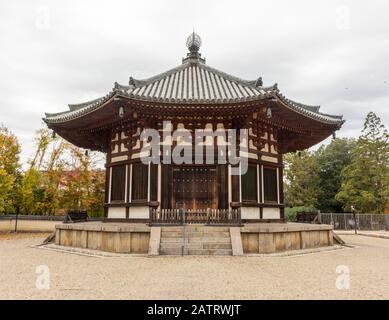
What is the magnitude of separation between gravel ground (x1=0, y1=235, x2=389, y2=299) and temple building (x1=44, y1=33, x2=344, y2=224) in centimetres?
284

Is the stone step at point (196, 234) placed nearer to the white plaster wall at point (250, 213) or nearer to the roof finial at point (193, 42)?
the white plaster wall at point (250, 213)

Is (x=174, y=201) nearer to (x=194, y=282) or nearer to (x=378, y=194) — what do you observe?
(x=194, y=282)

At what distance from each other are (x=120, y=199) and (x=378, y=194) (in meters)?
30.7

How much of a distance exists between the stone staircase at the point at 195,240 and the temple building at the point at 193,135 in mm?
508

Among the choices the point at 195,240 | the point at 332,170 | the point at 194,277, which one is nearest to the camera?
the point at 194,277

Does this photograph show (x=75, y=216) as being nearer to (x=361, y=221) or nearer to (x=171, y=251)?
(x=171, y=251)

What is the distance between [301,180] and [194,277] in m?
36.4

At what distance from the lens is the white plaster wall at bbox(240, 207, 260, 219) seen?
14148mm

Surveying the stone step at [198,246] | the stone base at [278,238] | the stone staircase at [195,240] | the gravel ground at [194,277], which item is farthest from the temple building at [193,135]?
the gravel ground at [194,277]

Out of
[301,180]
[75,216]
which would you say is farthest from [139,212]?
[301,180]

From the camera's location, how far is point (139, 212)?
14.3m

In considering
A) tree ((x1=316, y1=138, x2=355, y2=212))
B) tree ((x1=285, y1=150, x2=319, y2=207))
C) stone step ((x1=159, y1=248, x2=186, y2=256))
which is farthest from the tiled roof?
tree ((x1=316, y1=138, x2=355, y2=212))

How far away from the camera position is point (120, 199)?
607 inches
